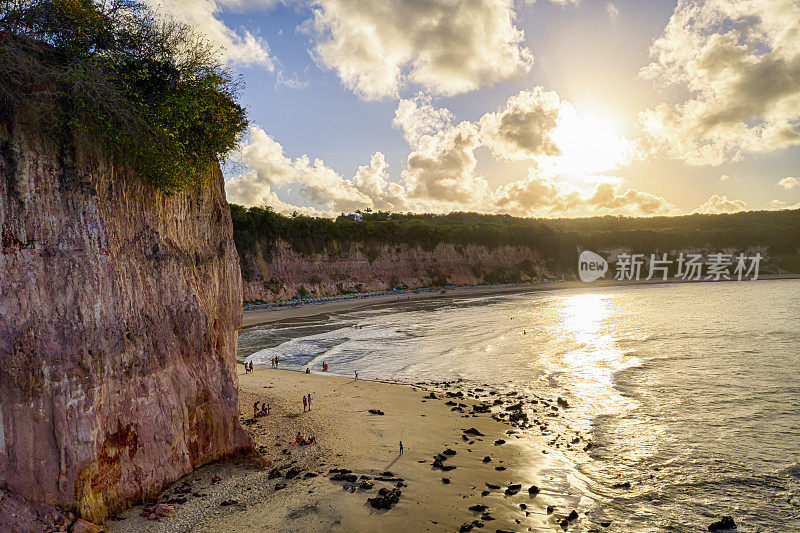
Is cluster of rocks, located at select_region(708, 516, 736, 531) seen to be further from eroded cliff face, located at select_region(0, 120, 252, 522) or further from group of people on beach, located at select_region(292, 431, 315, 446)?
eroded cliff face, located at select_region(0, 120, 252, 522)

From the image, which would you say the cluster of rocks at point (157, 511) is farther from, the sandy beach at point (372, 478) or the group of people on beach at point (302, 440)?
the group of people on beach at point (302, 440)

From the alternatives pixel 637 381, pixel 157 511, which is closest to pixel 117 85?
pixel 157 511

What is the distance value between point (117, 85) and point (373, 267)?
83.2 metres

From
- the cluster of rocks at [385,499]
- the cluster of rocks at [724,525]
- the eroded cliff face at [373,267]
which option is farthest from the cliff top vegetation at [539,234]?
the cluster of rocks at [724,525]

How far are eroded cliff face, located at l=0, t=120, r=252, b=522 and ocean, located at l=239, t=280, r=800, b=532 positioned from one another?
1178 centimetres

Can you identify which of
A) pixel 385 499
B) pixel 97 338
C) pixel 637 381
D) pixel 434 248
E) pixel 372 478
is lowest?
pixel 637 381

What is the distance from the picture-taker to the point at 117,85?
9328mm

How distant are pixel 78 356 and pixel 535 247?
119645 millimetres

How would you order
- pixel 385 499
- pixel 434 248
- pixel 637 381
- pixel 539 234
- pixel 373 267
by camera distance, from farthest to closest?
pixel 539 234
pixel 434 248
pixel 373 267
pixel 637 381
pixel 385 499

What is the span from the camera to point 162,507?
31.3 feet

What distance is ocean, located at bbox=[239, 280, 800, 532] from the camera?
1154 cm

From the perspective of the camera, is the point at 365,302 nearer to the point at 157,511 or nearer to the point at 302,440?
the point at 302,440

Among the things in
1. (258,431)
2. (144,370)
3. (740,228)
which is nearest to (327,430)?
(258,431)

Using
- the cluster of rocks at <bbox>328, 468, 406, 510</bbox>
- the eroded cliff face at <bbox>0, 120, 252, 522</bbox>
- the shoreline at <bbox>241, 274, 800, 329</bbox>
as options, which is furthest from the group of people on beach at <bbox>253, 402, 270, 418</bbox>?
the shoreline at <bbox>241, 274, 800, 329</bbox>
